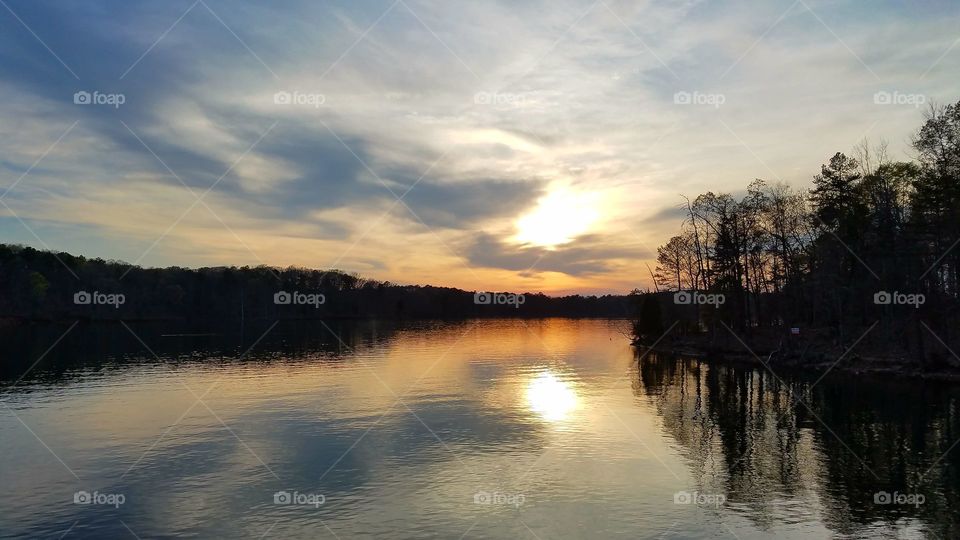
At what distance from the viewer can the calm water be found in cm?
2503

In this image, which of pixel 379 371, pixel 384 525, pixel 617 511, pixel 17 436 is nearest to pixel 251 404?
pixel 17 436

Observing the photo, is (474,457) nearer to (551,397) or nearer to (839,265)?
(551,397)

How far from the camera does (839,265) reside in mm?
79375

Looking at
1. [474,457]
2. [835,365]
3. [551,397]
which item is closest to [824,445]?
[474,457]

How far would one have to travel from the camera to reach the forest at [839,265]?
66.8 metres

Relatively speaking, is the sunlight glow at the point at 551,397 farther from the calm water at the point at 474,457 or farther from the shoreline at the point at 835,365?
the shoreline at the point at 835,365

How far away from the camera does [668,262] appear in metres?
119

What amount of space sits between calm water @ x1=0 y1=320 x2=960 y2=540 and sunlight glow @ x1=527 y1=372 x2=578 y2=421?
34cm

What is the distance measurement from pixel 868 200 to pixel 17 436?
313ft

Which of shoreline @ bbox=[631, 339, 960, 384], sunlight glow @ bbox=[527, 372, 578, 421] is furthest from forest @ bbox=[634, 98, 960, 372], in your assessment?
sunlight glow @ bbox=[527, 372, 578, 421]

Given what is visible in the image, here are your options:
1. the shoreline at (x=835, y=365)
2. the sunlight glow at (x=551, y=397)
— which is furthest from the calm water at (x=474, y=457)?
the shoreline at (x=835, y=365)

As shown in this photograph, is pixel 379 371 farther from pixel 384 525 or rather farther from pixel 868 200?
pixel 868 200

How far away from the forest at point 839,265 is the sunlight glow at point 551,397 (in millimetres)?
38871

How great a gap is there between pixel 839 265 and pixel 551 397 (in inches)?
1867
